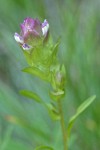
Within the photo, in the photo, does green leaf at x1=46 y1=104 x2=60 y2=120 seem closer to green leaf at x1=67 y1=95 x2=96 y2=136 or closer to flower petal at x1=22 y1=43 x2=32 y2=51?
green leaf at x1=67 y1=95 x2=96 y2=136

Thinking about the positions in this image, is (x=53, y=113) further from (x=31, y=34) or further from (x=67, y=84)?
(x=67, y=84)

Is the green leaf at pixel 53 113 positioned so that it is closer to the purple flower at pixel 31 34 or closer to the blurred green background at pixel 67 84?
the purple flower at pixel 31 34

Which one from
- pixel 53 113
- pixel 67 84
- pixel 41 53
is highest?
pixel 41 53

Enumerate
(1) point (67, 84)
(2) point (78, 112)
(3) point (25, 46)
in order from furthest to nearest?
1. (1) point (67, 84)
2. (2) point (78, 112)
3. (3) point (25, 46)

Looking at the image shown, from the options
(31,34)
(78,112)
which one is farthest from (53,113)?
(31,34)

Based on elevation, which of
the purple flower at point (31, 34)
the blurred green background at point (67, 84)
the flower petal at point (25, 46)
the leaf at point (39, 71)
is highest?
the purple flower at point (31, 34)

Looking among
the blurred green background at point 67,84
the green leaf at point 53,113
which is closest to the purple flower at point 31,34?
the green leaf at point 53,113

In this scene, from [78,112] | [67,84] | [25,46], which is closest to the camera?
[25,46]
